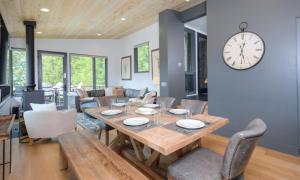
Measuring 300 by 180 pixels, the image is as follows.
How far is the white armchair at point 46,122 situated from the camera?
312 cm

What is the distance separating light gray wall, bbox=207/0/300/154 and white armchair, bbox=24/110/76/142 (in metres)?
3.04

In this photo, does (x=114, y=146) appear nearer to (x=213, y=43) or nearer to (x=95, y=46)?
(x=213, y=43)

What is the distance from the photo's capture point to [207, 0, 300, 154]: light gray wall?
257 cm

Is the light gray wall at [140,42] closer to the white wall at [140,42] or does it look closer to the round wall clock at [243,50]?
the white wall at [140,42]

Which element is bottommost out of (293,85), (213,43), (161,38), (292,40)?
(293,85)

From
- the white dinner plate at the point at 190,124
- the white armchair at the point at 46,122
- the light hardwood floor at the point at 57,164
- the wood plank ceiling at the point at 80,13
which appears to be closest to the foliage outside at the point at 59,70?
the wood plank ceiling at the point at 80,13

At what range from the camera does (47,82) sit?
633 cm

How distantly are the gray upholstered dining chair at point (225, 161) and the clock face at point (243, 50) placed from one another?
1863 mm

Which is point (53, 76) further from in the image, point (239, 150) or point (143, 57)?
point (239, 150)

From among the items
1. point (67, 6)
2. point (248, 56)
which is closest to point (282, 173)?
point (248, 56)

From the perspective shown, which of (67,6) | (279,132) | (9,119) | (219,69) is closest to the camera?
(9,119)

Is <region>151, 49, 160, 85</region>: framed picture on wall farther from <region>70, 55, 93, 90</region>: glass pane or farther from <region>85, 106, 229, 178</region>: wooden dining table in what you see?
<region>85, 106, 229, 178</region>: wooden dining table

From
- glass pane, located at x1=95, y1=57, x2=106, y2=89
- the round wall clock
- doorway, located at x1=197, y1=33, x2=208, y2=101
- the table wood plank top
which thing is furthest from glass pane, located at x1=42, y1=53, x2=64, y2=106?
the round wall clock

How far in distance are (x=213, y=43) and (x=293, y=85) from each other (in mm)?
1560
